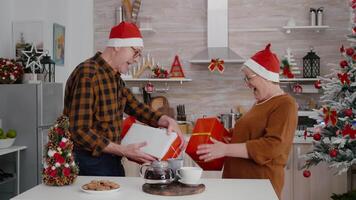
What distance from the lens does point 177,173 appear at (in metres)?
2.32

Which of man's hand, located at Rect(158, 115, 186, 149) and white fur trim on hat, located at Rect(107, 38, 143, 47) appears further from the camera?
white fur trim on hat, located at Rect(107, 38, 143, 47)

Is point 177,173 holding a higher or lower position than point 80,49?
lower

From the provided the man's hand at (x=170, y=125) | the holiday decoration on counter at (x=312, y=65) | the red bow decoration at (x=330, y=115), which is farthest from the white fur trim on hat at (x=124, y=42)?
the holiday decoration on counter at (x=312, y=65)

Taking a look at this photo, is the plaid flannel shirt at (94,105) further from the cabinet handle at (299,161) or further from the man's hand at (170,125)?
the cabinet handle at (299,161)

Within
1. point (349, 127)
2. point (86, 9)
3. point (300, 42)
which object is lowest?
point (349, 127)

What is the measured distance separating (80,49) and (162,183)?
152 inches

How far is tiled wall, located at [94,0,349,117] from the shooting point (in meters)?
5.65

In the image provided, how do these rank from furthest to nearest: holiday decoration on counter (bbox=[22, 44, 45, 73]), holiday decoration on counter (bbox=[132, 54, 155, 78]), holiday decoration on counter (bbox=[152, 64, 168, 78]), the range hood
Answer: holiday decoration on counter (bbox=[132, 54, 155, 78]) → holiday decoration on counter (bbox=[152, 64, 168, 78]) → the range hood → holiday decoration on counter (bbox=[22, 44, 45, 73])

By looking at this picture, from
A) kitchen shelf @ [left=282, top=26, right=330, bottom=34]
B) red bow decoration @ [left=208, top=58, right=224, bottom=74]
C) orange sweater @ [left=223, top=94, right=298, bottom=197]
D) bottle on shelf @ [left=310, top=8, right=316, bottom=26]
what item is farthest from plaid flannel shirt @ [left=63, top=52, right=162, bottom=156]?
bottle on shelf @ [left=310, top=8, right=316, bottom=26]

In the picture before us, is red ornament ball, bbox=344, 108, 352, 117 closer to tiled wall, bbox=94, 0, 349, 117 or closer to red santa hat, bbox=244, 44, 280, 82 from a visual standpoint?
red santa hat, bbox=244, 44, 280, 82

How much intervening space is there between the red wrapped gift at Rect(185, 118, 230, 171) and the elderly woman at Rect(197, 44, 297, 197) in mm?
48

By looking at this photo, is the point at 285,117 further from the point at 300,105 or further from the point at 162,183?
the point at 300,105

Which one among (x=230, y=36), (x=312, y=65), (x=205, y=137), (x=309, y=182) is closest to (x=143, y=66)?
(x=230, y=36)

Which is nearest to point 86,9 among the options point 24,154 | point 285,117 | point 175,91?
point 175,91
